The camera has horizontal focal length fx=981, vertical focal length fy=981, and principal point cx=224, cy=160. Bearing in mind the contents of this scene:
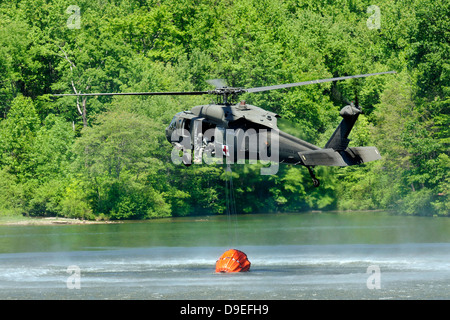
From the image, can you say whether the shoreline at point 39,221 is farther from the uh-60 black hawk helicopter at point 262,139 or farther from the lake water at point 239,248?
the uh-60 black hawk helicopter at point 262,139

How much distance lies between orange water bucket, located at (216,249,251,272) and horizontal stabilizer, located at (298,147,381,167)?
1186 centimetres

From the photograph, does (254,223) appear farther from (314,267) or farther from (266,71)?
(314,267)

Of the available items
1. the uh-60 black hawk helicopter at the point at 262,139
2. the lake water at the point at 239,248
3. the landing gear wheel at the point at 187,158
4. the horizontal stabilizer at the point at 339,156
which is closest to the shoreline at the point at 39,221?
the lake water at the point at 239,248

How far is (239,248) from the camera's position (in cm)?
6444

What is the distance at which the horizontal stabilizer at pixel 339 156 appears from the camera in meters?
40.9

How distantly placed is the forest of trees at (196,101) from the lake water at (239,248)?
492 cm

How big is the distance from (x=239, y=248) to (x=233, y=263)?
12671mm

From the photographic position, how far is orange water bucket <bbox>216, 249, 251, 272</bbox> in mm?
51531

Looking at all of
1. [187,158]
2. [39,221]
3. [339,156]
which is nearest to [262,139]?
[339,156]

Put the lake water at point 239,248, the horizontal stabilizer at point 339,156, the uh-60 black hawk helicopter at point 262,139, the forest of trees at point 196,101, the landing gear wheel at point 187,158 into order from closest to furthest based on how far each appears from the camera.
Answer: the horizontal stabilizer at point 339,156 < the uh-60 black hawk helicopter at point 262,139 < the landing gear wheel at point 187,158 < the lake water at point 239,248 < the forest of trees at point 196,101

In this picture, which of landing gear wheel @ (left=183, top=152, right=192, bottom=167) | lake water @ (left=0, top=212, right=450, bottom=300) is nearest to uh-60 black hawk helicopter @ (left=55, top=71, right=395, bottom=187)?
landing gear wheel @ (left=183, top=152, right=192, bottom=167)

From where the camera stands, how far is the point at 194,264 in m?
57.2
